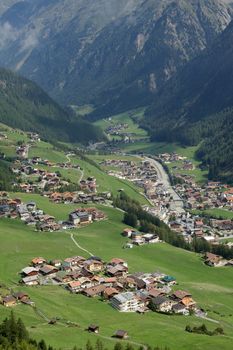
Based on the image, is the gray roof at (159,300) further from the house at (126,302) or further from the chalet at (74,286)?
the chalet at (74,286)

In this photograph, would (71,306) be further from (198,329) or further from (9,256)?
(9,256)

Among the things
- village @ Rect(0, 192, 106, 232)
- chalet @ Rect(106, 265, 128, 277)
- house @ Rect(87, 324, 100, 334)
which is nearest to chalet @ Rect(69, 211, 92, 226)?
village @ Rect(0, 192, 106, 232)

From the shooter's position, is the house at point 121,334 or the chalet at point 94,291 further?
the chalet at point 94,291

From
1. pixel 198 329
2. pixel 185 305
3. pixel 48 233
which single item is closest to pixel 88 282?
pixel 185 305

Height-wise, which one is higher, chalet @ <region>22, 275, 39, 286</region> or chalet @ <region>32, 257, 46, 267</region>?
chalet @ <region>32, 257, 46, 267</region>

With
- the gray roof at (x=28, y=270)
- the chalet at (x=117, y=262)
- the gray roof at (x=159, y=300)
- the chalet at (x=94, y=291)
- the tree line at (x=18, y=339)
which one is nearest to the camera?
the tree line at (x=18, y=339)

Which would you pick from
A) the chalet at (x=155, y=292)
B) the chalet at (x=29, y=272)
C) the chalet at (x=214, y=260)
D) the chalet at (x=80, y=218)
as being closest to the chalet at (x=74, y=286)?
the chalet at (x=29, y=272)

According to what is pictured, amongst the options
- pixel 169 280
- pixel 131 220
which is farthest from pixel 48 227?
pixel 169 280

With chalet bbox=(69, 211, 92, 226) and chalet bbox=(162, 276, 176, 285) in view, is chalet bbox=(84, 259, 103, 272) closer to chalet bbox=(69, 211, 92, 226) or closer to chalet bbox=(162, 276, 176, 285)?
chalet bbox=(162, 276, 176, 285)
